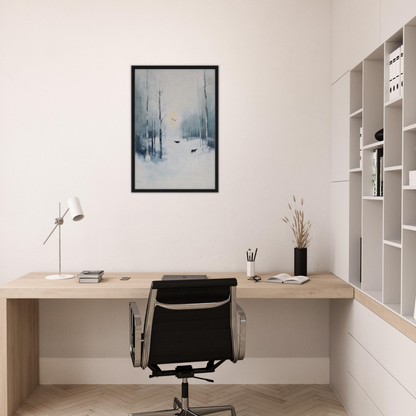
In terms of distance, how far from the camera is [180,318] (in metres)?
2.18

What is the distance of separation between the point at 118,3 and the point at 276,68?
129 centimetres

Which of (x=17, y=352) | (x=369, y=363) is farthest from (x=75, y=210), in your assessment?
(x=369, y=363)

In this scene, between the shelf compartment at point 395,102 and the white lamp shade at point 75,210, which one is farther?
the white lamp shade at point 75,210

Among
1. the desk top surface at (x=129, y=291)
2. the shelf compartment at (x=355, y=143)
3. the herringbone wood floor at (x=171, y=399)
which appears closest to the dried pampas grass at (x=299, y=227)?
the desk top surface at (x=129, y=291)

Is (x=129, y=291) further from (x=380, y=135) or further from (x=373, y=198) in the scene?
(x=380, y=135)

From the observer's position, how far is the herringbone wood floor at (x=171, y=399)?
2775 mm

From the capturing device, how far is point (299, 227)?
122 inches

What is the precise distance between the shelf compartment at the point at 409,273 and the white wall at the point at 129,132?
1.24 metres

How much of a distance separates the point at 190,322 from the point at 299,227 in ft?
4.17

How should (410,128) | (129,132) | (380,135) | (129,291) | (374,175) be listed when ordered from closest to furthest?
(410,128) < (380,135) < (374,175) < (129,291) < (129,132)

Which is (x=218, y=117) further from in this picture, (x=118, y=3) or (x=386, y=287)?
(x=386, y=287)

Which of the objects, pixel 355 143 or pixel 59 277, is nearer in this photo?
pixel 355 143

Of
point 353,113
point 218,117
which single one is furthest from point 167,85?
point 353,113

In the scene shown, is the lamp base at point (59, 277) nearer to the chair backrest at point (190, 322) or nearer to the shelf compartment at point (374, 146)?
the chair backrest at point (190, 322)
